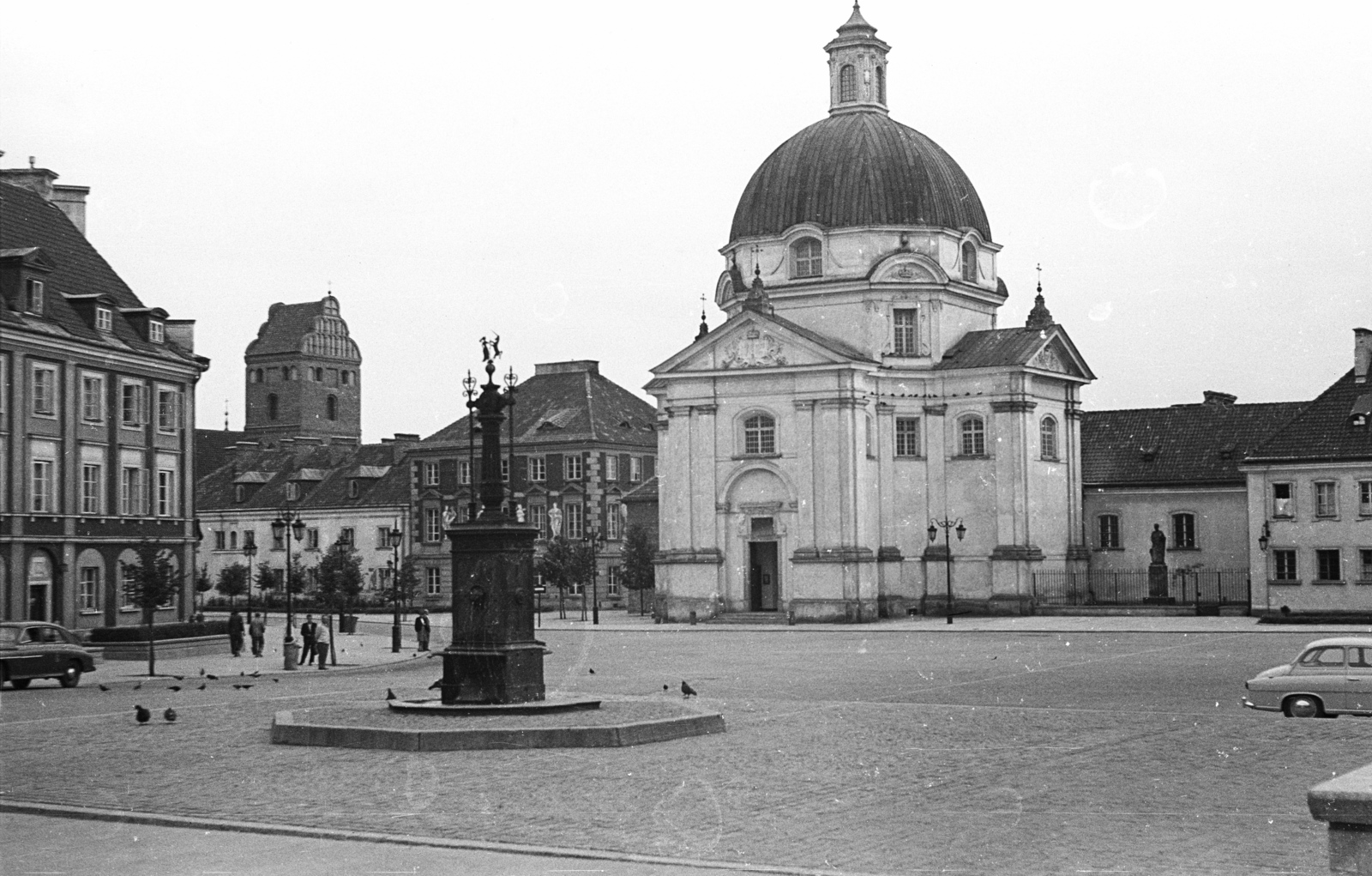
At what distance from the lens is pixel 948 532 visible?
6975cm

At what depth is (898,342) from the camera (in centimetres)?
7212

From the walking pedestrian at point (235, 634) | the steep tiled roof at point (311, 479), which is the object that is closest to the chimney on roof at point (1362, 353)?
the walking pedestrian at point (235, 634)

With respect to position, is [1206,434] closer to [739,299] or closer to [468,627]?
[739,299]

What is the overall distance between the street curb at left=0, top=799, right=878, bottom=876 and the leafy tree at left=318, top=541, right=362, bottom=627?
167ft

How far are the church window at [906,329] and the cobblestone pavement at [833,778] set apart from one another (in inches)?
1575

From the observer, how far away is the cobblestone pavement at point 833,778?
14422mm

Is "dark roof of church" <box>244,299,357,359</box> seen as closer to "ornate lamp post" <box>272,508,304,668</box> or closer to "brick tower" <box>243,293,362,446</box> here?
"brick tower" <box>243,293,362,446</box>

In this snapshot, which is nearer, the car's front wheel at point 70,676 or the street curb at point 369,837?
the street curb at point 369,837

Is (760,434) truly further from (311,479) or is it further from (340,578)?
(311,479)

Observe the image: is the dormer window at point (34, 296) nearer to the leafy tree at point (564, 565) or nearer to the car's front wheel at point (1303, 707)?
the leafy tree at point (564, 565)

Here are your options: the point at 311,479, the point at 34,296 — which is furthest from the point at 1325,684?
the point at 311,479

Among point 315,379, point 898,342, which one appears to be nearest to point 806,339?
point 898,342

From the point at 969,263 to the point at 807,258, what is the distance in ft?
22.7

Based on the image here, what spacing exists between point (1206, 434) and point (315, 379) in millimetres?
82938
